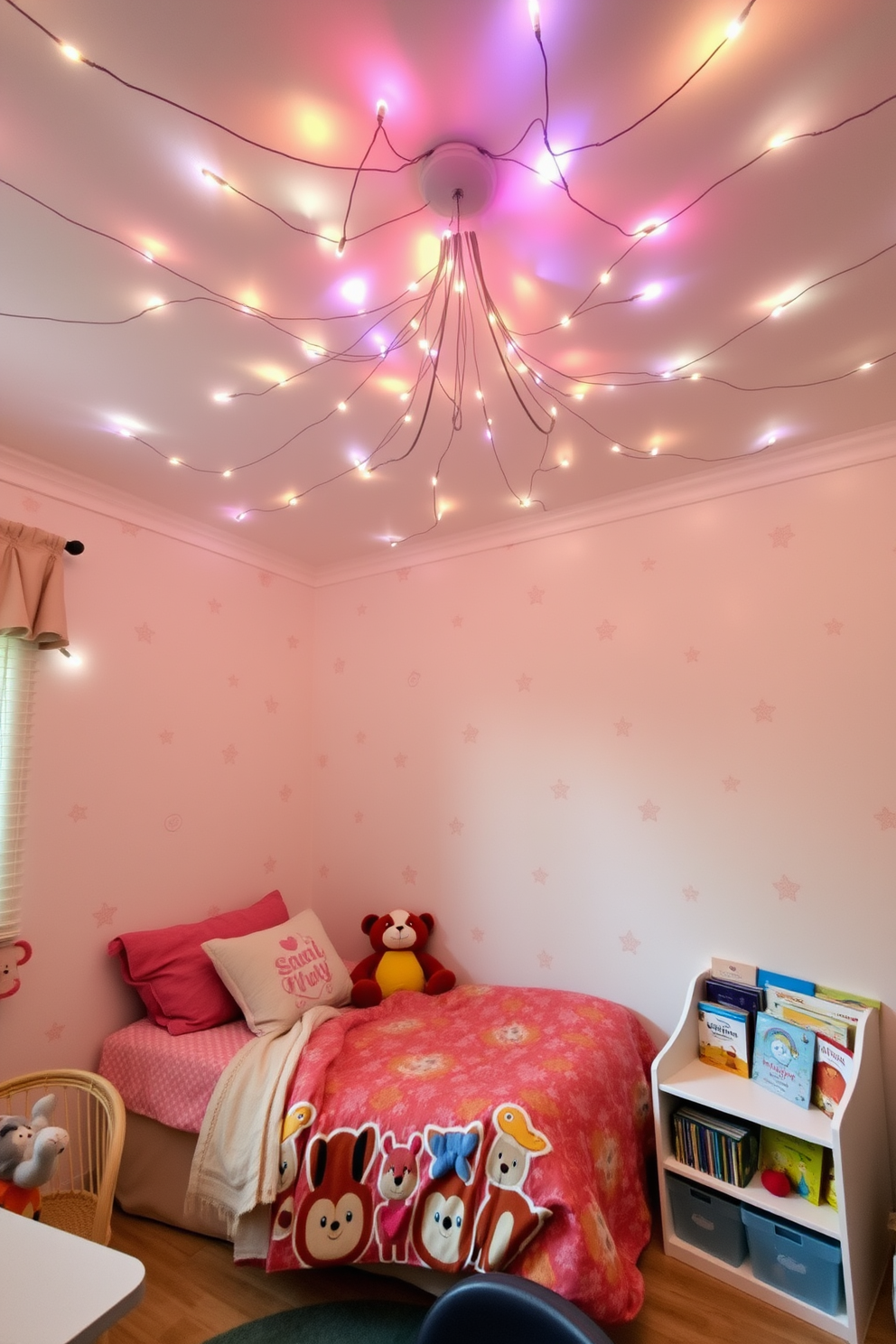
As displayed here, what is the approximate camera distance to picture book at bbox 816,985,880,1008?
1909 mm

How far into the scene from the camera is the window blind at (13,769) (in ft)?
6.66

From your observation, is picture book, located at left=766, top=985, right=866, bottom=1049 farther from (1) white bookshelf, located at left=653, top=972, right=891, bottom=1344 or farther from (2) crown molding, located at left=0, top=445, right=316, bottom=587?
(2) crown molding, located at left=0, top=445, right=316, bottom=587

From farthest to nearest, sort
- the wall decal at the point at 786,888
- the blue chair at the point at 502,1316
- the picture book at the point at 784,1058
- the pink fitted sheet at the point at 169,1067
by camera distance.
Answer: the wall decal at the point at 786,888 < the pink fitted sheet at the point at 169,1067 < the picture book at the point at 784,1058 < the blue chair at the point at 502,1316

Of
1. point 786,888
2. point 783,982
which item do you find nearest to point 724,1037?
point 783,982

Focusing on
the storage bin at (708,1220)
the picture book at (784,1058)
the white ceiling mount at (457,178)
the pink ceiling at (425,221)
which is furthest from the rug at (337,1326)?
the white ceiling mount at (457,178)

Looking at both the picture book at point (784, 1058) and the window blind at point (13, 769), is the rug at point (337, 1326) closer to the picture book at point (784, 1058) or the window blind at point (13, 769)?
the picture book at point (784, 1058)

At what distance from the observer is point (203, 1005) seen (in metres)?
2.25

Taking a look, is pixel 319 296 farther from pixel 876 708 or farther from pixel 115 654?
pixel 876 708

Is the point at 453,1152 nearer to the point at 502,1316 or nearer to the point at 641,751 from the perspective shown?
the point at 502,1316

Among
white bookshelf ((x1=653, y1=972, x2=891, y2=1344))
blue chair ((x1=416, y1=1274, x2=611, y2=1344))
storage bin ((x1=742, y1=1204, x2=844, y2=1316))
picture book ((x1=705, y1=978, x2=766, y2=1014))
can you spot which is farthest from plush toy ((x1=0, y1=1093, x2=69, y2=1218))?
picture book ((x1=705, y1=978, x2=766, y2=1014))

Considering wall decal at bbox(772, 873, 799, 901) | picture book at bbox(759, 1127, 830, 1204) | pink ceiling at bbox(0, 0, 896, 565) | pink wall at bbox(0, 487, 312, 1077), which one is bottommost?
picture book at bbox(759, 1127, 830, 1204)

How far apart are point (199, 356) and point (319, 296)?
0.42m

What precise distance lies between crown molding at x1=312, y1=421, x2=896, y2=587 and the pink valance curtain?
1.43m

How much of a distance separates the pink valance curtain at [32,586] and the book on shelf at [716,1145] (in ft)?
8.15
